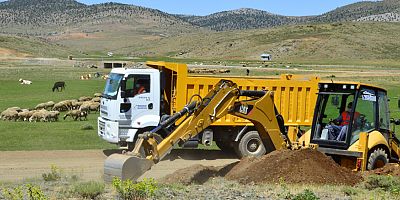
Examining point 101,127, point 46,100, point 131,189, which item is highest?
point 131,189

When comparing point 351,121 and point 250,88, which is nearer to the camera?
point 351,121

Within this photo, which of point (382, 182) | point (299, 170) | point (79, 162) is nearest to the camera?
point (382, 182)

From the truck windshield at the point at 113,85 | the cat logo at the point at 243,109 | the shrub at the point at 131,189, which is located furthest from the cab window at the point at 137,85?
the shrub at the point at 131,189

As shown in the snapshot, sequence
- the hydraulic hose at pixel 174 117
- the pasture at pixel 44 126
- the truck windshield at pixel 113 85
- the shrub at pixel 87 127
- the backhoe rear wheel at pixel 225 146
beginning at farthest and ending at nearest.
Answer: the shrub at pixel 87 127 < the pasture at pixel 44 126 < the backhoe rear wheel at pixel 225 146 < the truck windshield at pixel 113 85 < the hydraulic hose at pixel 174 117

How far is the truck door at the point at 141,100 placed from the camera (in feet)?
62.5

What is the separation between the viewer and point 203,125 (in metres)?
13.9

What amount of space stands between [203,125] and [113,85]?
613 centimetres

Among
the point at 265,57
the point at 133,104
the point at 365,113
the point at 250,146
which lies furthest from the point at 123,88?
the point at 265,57

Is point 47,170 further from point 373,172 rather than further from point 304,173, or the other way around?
point 373,172

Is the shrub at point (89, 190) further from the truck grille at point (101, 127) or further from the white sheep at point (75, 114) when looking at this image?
the white sheep at point (75, 114)

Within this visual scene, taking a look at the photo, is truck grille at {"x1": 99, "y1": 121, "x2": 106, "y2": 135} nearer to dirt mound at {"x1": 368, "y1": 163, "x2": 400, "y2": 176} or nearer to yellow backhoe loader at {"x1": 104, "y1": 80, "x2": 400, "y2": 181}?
yellow backhoe loader at {"x1": 104, "y1": 80, "x2": 400, "y2": 181}

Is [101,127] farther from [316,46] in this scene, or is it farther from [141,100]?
[316,46]

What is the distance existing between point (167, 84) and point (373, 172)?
→ 7.63 metres

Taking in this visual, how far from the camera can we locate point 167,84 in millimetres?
19656
